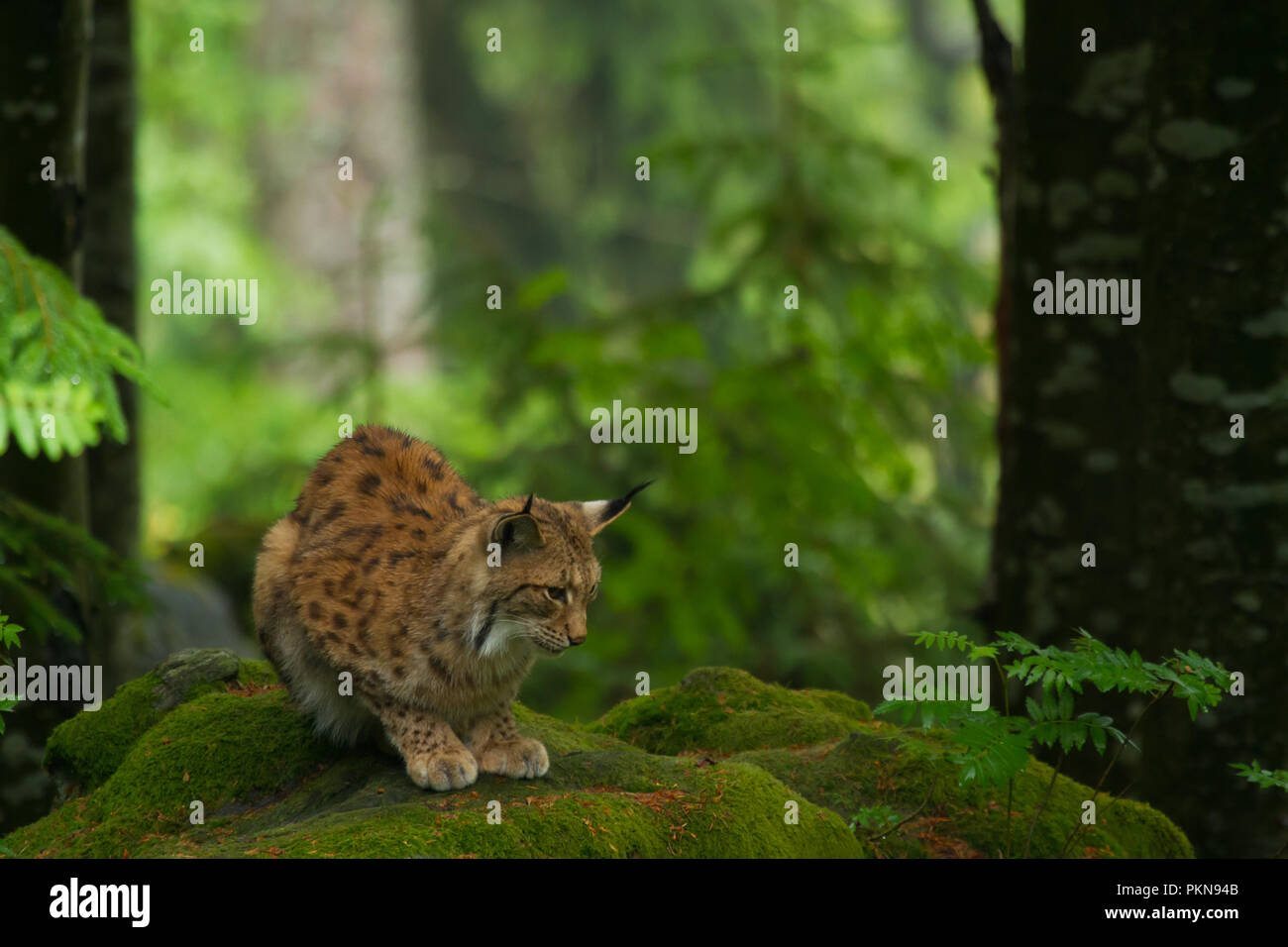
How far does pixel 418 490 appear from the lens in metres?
4.82

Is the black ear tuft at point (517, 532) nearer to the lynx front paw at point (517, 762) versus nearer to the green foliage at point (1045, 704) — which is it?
the lynx front paw at point (517, 762)

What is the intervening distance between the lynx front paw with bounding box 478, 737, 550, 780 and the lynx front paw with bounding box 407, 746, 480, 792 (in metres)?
0.08

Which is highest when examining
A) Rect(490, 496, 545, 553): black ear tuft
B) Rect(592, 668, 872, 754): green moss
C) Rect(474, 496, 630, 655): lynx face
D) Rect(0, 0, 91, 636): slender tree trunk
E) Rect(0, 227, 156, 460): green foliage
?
Rect(0, 0, 91, 636): slender tree trunk

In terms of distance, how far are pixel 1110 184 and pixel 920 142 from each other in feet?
54.2

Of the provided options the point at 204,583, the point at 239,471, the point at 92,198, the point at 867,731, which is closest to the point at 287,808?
the point at 867,731

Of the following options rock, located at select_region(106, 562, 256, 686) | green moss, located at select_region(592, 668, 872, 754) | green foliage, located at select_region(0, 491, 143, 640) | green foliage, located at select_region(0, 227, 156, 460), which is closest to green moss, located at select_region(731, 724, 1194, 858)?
green moss, located at select_region(592, 668, 872, 754)

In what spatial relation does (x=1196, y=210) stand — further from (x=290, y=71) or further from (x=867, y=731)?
(x=290, y=71)

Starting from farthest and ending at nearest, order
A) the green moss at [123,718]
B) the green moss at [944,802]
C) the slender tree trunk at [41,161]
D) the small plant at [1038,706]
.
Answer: the slender tree trunk at [41,161], the green moss at [123,718], the green moss at [944,802], the small plant at [1038,706]

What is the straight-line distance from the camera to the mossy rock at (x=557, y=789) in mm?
3720

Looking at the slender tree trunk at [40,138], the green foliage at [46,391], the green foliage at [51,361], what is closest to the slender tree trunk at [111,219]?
the slender tree trunk at [40,138]

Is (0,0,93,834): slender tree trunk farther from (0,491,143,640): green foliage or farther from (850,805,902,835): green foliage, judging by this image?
(850,805,902,835): green foliage

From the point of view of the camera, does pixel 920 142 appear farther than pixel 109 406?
Yes

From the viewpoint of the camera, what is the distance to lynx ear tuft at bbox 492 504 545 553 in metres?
3.97

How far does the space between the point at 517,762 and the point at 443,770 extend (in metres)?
0.24
